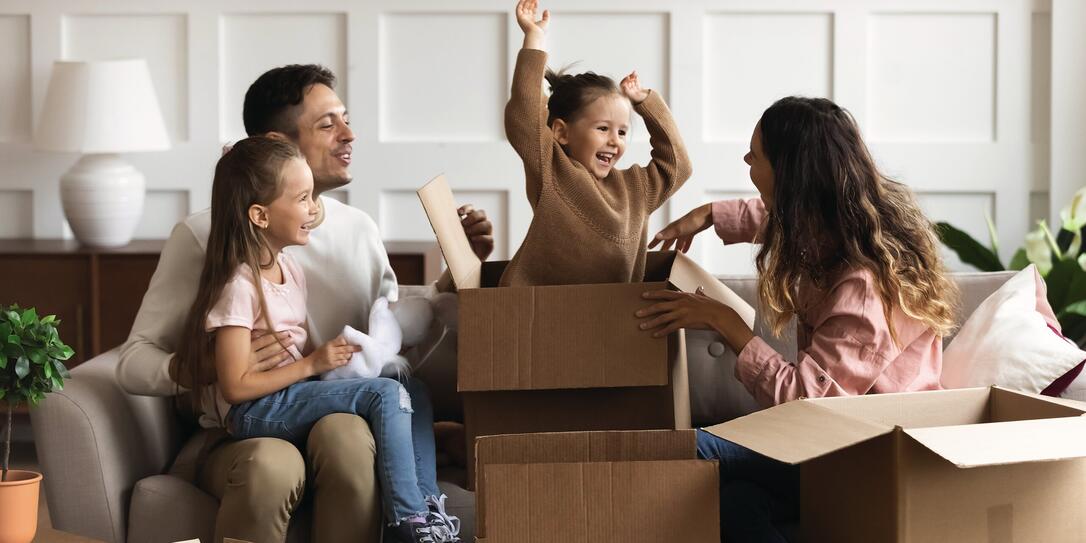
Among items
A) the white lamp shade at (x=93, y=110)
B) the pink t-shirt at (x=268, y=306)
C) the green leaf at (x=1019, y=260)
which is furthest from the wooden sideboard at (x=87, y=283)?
the green leaf at (x=1019, y=260)

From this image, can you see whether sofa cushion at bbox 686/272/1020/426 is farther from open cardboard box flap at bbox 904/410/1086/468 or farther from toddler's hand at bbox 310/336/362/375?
open cardboard box flap at bbox 904/410/1086/468

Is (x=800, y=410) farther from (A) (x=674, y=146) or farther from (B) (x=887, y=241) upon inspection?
(A) (x=674, y=146)

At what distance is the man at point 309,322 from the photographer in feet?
6.18

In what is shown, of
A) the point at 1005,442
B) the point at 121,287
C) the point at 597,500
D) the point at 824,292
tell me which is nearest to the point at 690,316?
the point at 824,292

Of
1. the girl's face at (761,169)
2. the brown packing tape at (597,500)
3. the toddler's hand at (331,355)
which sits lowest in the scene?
the brown packing tape at (597,500)

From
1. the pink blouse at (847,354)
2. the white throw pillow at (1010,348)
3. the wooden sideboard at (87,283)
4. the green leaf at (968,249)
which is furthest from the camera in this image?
the green leaf at (968,249)

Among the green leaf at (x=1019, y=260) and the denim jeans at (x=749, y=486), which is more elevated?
the green leaf at (x=1019, y=260)

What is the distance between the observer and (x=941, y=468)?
1440 millimetres

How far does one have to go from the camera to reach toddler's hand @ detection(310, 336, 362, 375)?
78.3 inches

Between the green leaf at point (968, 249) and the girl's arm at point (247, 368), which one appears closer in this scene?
the girl's arm at point (247, 368)

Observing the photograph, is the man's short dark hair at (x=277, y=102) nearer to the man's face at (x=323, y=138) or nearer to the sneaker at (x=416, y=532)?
the man's face at (x=323, y=138)

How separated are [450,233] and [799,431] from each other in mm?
693

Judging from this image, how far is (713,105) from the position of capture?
12.5 feet

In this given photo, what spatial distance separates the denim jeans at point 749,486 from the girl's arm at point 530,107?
0.54 m
